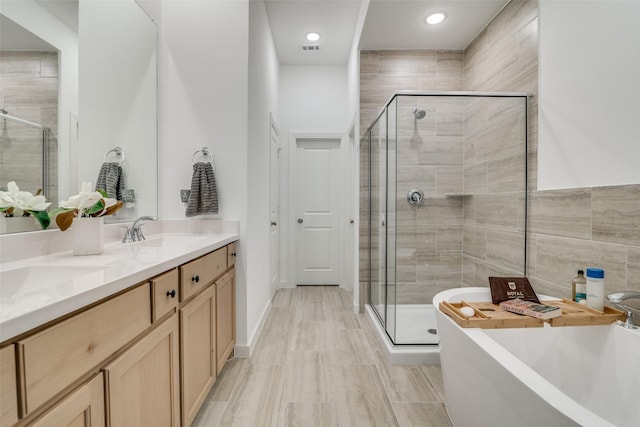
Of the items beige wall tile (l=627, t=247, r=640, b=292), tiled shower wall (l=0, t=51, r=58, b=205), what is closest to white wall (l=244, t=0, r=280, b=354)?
tiled shower wall (l=0, t=51, r=58, b=205)

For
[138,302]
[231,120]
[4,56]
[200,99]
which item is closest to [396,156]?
[231,120]

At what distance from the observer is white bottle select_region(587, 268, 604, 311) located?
1.32 m

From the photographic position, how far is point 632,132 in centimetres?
130

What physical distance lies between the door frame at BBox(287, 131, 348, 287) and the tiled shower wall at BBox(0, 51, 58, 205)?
2.72 m

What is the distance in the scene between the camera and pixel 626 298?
114cm

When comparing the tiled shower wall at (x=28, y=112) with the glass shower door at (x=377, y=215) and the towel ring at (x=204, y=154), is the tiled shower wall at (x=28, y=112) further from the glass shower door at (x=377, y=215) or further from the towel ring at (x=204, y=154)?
the glass shower door at (x=377, y=215)

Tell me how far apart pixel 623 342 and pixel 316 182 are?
10.7 ft

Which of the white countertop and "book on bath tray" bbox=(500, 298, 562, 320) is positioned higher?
the white countertop

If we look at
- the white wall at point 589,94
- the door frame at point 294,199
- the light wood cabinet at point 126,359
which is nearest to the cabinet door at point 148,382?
the light wood cabinet at point 126,359

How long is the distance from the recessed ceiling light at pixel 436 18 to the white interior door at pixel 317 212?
1.79m

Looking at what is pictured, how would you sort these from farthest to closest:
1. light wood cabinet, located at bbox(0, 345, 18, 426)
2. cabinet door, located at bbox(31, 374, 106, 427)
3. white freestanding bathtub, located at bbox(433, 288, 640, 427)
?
1. white freestanding bathtub, located at bbox(433, 288, 640, 427)
2. cabinet door, located at bbox(31, 374, 106, 427)
3. light wood cabinet, located at bbox(0, 345, 18, 426)

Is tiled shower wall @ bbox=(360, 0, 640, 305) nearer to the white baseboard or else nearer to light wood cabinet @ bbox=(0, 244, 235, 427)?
the white baseboard

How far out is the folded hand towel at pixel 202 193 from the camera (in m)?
2.02

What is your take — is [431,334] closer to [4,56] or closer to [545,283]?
[545,283]
